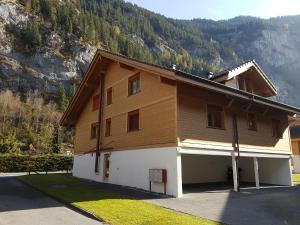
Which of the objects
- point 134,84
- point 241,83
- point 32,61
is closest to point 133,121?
point 134,84

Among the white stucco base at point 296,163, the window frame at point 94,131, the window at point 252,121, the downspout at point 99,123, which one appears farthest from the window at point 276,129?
the white stucco base at point 296,163

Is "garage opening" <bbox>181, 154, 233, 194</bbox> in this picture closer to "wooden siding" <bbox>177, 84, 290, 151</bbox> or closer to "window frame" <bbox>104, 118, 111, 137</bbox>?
"wooden siding" <bbox>177, 84, 290, 151</bbox>

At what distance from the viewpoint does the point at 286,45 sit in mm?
166000

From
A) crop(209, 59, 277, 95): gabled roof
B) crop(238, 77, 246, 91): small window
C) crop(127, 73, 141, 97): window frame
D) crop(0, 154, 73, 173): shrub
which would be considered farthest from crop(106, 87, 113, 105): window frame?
crop(0, 154, 73, 173): shrub

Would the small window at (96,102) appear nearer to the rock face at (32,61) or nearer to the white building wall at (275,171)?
the white building wall at (275,171)

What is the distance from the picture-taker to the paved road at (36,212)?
10.1 meters

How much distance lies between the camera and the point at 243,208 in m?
12.5

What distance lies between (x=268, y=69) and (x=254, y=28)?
118 ft

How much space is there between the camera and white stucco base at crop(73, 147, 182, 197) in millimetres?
15680

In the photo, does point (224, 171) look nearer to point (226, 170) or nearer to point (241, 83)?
point (226, 170)

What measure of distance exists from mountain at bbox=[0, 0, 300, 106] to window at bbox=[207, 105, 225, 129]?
81906 mm

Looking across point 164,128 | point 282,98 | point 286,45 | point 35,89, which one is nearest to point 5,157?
point 164,128

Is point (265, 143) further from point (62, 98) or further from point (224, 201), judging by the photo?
point (62, 98)

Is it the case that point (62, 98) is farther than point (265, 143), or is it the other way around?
point (62, 98)
